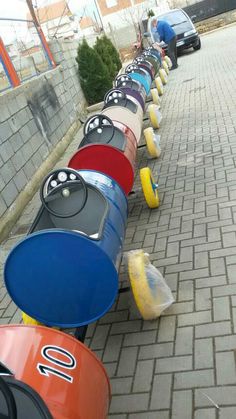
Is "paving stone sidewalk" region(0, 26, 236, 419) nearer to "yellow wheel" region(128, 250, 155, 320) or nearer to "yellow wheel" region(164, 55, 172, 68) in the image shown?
"yellow wheel" region(128, 250, 155, 320)

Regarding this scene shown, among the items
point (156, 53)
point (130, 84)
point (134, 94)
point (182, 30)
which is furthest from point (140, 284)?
point (182, 30)

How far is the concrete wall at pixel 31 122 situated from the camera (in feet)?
23.4

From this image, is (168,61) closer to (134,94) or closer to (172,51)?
(172,51)

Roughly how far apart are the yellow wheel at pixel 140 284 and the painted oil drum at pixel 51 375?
1.04 m

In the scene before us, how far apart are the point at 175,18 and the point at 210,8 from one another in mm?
10438

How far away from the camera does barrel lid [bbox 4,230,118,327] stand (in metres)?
3.10

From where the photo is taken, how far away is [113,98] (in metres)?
8.36

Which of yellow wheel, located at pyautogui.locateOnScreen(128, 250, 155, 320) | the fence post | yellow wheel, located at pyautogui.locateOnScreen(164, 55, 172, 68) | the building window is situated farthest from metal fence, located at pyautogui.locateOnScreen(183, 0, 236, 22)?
the building window

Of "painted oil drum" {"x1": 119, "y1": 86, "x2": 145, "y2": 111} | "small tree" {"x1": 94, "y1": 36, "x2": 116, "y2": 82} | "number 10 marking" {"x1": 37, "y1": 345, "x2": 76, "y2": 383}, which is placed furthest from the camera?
"small tree" {"x1": 94, "y1": 36, "x2": 116, "y2": 82}

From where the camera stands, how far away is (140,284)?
11.5ft

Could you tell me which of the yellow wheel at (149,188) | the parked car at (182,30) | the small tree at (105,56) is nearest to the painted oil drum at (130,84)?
the yellow wheel at (149,188)

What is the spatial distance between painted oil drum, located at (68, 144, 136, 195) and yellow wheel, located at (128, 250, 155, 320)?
5.86 ft

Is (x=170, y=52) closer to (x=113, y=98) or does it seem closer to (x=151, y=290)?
(x=113, y=98)

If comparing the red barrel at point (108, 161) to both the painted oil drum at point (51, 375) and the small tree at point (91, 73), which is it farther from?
the small tree at point (91, 73)
